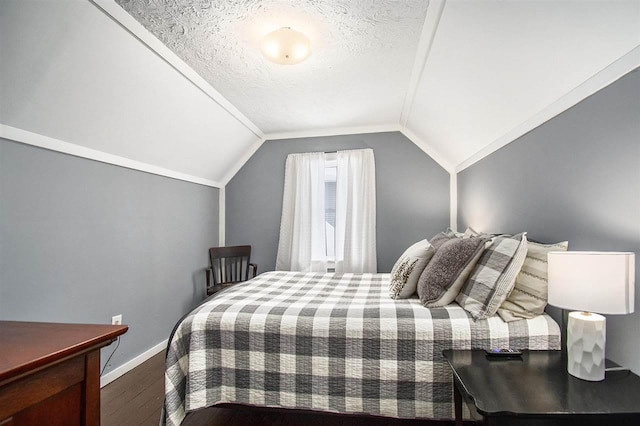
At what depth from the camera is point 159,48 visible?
1.93 meters

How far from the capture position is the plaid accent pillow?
145 cm

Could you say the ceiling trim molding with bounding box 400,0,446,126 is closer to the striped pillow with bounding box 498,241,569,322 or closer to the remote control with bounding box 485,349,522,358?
the striped pillow with bounding box 498,241,569,322

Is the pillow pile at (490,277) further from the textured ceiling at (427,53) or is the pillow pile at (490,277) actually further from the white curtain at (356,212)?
the white curtain at (356,212)

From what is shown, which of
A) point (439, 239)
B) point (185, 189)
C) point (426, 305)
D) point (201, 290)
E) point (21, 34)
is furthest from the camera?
point (201, 290)

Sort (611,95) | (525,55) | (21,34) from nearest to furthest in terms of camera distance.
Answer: (611,95)
(21,34)
(525,55)

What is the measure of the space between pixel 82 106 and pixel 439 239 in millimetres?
2785

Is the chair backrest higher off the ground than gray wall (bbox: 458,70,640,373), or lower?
lower

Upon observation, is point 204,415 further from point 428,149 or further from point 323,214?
point 428,149

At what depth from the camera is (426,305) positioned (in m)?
1.62

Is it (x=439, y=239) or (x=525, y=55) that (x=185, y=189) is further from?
(x=525, y=55)

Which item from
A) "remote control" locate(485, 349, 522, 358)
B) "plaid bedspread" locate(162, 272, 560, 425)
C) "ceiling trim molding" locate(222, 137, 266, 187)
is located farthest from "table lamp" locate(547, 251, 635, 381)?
"ceiling trim molding" locate(222, 137, 266, 187)

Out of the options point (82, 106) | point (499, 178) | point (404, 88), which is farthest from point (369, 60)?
point (82, 106)

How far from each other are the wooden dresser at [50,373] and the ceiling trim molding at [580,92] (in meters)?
2.13

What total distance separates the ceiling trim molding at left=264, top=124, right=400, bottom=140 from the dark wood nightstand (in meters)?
2.82
